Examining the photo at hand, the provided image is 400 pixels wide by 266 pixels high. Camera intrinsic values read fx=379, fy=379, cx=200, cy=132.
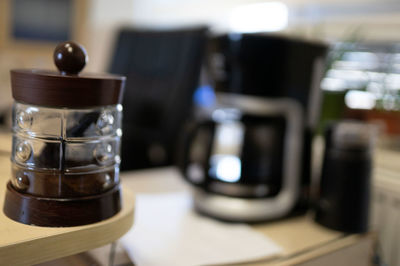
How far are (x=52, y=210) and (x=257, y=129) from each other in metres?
0.47

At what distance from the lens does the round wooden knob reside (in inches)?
17.7

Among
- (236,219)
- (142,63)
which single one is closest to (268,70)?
(236,219)

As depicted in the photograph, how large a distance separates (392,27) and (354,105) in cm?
26

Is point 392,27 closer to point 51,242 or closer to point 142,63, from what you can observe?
point 142,63

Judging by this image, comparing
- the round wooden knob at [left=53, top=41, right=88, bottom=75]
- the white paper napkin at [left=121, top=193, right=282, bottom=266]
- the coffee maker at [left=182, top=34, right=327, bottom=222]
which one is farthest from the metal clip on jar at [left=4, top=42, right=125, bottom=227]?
the coffee maker at [left=182, top=34, right=327, bottom=222]

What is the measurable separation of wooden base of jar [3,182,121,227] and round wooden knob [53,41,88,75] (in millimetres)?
154

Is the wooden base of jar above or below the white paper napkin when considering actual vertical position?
above

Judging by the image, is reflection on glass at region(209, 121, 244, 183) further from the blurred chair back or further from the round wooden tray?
the blurred chair back

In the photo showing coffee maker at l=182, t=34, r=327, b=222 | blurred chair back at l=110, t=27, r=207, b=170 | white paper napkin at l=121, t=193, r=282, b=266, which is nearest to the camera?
white paper napkin at l=121, t=193, r=282, b=266

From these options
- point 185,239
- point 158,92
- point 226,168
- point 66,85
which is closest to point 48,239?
point 66,85

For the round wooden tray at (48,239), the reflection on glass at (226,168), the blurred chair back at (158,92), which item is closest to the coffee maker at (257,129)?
the reflection on glass at (226,168)

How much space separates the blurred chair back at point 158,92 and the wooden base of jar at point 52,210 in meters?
0.94

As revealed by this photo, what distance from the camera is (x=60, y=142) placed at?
0.45 m

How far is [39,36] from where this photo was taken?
91.7 inches
